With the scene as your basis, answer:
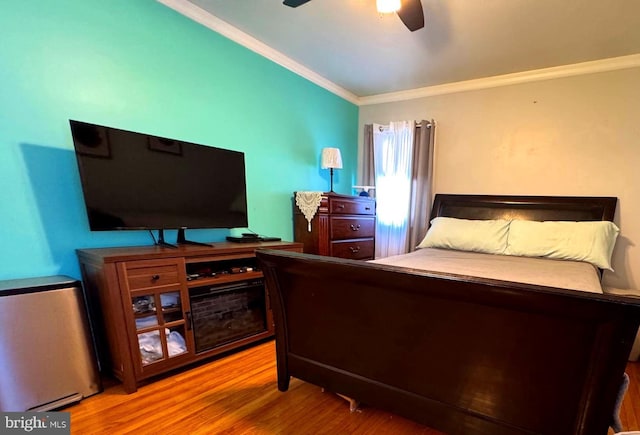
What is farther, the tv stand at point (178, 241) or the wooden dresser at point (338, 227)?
the wooden dresser at point (338, 227)

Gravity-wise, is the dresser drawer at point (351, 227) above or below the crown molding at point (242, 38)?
below

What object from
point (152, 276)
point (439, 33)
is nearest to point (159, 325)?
point (152, 276)

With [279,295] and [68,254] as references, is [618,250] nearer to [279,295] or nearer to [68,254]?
[279,295]

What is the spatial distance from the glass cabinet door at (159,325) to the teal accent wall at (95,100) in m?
0.48

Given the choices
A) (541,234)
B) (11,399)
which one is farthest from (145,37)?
(541,234)

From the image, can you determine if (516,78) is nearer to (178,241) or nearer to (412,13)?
(412,13)

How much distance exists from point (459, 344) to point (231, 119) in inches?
91.0

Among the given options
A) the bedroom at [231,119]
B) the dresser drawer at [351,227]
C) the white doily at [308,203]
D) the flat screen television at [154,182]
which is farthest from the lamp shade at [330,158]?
the flat screen television at [154,182]

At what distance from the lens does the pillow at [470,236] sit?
2615 mm

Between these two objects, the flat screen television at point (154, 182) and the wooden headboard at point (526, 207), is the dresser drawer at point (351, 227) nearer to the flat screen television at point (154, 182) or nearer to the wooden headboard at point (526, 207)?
the wooden headboard at point (526, 207)

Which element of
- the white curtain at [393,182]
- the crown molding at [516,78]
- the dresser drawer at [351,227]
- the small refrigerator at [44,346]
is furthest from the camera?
the white curtain at [393,182]

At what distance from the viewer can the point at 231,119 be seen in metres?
2.43

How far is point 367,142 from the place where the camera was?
389 centimetres

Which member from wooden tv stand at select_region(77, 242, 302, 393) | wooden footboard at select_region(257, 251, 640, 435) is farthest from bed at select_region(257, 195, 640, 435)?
wooden tv stand at select_region(77, 242, 302, 393)
